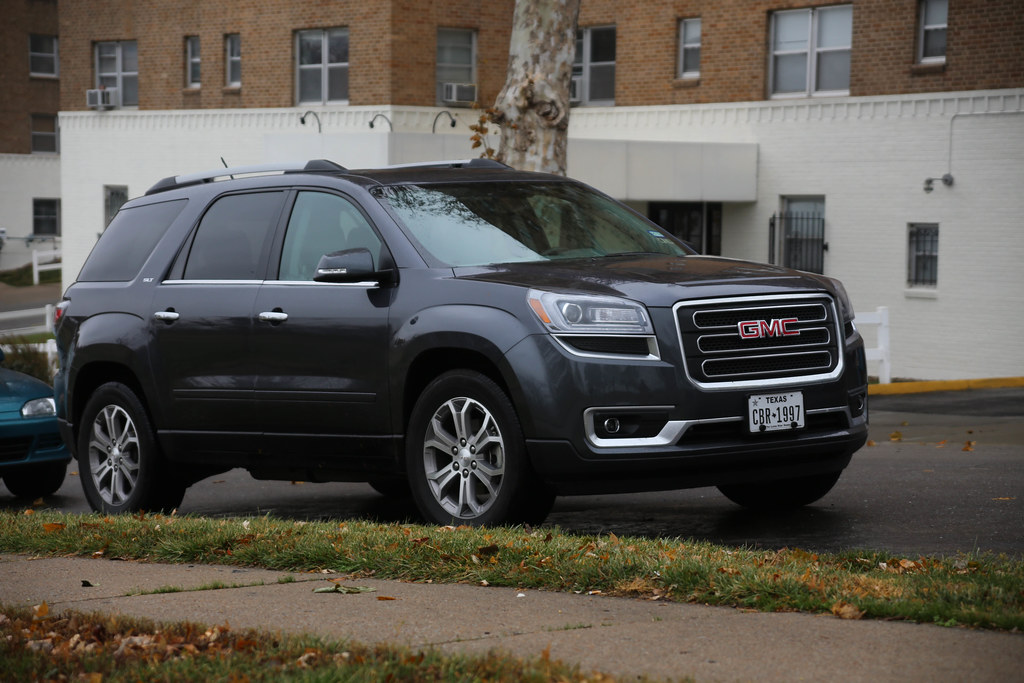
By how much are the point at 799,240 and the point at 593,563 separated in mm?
21707

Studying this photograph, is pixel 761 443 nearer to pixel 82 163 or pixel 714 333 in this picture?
pixel 714 333

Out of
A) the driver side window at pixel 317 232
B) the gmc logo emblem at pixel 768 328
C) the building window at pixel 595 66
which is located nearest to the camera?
the gmc logo emblem at pixel 768 328

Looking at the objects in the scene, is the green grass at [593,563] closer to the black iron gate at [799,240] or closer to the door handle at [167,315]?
the door handle at [167,315]

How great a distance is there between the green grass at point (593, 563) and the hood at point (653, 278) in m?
1.15

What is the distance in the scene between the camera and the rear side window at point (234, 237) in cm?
877

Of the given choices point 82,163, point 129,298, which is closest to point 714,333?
point 129,298

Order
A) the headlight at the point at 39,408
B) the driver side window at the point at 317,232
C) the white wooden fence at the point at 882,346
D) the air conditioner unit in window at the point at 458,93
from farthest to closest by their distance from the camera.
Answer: the air conditioner unit in window at the point at 458,93 < the white wooden fence at the point at 882,346 < the headlight at the point at 39,408 < the driver side window at the point at 317,232

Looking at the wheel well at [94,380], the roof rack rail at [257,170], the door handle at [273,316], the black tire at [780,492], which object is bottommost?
the black tire at [780,492]

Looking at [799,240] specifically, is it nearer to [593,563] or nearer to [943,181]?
[943,181]

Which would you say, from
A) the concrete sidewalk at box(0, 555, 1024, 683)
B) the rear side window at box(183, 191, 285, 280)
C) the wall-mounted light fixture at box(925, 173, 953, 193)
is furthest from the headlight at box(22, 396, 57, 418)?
the wall-mounted light fixture at box(925, 173, 953, 193)

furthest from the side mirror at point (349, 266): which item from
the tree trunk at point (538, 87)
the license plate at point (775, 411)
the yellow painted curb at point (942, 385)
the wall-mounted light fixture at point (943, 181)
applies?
the wall-mounted light fixture at point (943, 181)

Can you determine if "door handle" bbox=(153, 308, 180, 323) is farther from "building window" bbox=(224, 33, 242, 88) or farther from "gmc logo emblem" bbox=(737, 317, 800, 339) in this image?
"building window" bbox=(224, 33, 242, 88)

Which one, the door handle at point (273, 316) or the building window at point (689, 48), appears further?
the building window at point (689, 48)

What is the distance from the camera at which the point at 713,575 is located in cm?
585
